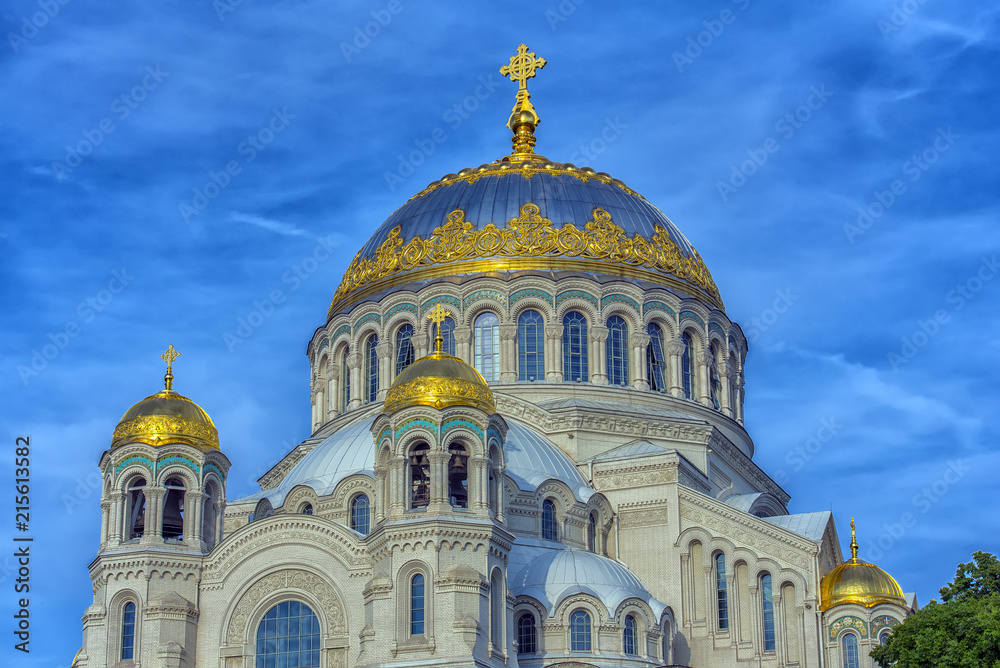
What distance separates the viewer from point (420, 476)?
1423 inches

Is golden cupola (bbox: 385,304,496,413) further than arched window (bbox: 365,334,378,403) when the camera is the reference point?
No

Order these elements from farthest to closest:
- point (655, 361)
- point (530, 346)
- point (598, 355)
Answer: point (655, 361) < point (530, 346) < point (598, 355)

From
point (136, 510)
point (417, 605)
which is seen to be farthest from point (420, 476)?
point (136, 510)

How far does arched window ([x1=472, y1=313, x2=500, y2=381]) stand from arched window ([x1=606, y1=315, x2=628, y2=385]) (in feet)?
8.93

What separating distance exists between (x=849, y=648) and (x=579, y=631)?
5992mm

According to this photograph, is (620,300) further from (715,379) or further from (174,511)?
(174,511)

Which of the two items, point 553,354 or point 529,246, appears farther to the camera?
point 529,246

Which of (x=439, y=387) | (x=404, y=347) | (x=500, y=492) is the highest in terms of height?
(x=404, y=347)

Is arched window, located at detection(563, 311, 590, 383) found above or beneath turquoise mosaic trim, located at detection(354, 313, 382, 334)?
beneath

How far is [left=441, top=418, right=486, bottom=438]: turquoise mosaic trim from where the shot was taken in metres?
34.6

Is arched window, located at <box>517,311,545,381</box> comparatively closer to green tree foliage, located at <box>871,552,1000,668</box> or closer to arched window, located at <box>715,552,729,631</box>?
arched window, located at <box>715,552,729,631</box>

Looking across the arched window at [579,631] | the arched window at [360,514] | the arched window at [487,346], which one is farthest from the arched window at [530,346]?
the arched window at [579,631]

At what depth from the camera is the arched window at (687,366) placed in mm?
45219

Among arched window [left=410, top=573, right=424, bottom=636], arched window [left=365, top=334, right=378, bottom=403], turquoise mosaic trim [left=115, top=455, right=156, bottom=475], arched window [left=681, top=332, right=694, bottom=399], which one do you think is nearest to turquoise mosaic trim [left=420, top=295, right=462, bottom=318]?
arched window [left=365, top=334, right=378, bottom=403]
